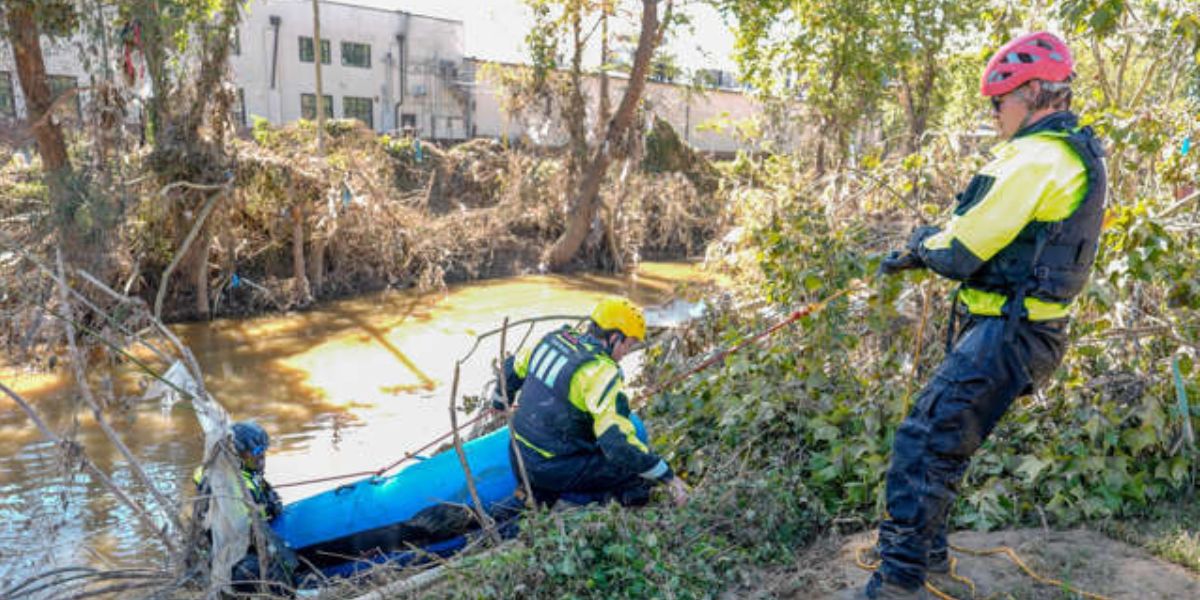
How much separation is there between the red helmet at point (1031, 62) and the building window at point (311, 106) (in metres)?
31.7

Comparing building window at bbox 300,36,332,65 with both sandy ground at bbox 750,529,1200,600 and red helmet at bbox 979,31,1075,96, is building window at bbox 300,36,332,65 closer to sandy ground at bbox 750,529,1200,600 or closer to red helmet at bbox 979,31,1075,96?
sandy ground at bbox 750,529,1200,600

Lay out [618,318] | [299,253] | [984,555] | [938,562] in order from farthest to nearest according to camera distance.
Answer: [299,253] → [618,318] → [984,555] → [938,562]

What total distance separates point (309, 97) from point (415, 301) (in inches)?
754

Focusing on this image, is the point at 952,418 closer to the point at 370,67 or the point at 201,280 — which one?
the point at 201,280

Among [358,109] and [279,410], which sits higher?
[358,109]

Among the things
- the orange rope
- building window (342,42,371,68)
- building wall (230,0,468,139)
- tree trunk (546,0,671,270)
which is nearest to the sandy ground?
the orange rope

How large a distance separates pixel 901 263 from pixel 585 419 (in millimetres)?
1827


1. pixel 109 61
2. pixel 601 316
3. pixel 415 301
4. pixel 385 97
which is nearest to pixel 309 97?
pixel 385 97

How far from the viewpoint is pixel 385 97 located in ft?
112

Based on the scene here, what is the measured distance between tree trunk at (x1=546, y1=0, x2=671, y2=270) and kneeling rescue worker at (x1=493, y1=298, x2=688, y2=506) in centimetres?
1429

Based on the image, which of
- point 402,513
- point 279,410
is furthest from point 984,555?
point 279,410

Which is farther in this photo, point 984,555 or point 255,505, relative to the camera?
point 255,505

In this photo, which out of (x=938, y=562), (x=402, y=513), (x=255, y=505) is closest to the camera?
(x=938, y=562)

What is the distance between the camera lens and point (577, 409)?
448 cm
